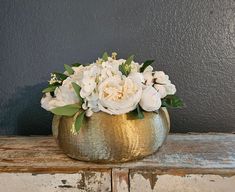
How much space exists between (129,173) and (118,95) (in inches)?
8.3

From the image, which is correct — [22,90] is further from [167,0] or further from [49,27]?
[167,0]

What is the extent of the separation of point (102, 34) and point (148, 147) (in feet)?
1.72

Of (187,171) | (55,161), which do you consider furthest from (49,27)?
(187,171)

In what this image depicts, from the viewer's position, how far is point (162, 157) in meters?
0.90

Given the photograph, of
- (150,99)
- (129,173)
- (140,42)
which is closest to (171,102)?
(150,99)

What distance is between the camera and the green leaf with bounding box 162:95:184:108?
91 cm

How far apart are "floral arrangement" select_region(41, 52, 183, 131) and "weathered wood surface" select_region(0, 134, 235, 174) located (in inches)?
5.5

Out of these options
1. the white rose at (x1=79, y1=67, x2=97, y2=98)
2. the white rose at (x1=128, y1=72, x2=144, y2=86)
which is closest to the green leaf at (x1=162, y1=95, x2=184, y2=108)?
the white rose at (x1=128, y1=72, x2=144, y2=86)

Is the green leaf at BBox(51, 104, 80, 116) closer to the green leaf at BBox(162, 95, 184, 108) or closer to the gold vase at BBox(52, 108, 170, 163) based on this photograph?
the gold vase at BBox(52, 108, 170, 163)

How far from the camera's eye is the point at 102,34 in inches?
47.0

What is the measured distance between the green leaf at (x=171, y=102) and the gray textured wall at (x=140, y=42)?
Answer: 28 cm

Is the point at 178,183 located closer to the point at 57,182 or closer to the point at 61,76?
the point at 57,182

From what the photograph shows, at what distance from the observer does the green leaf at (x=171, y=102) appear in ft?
2.98

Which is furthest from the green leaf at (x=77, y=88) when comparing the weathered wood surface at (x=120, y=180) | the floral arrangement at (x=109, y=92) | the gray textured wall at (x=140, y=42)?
the gray textured wall at (x=140, y=42)
